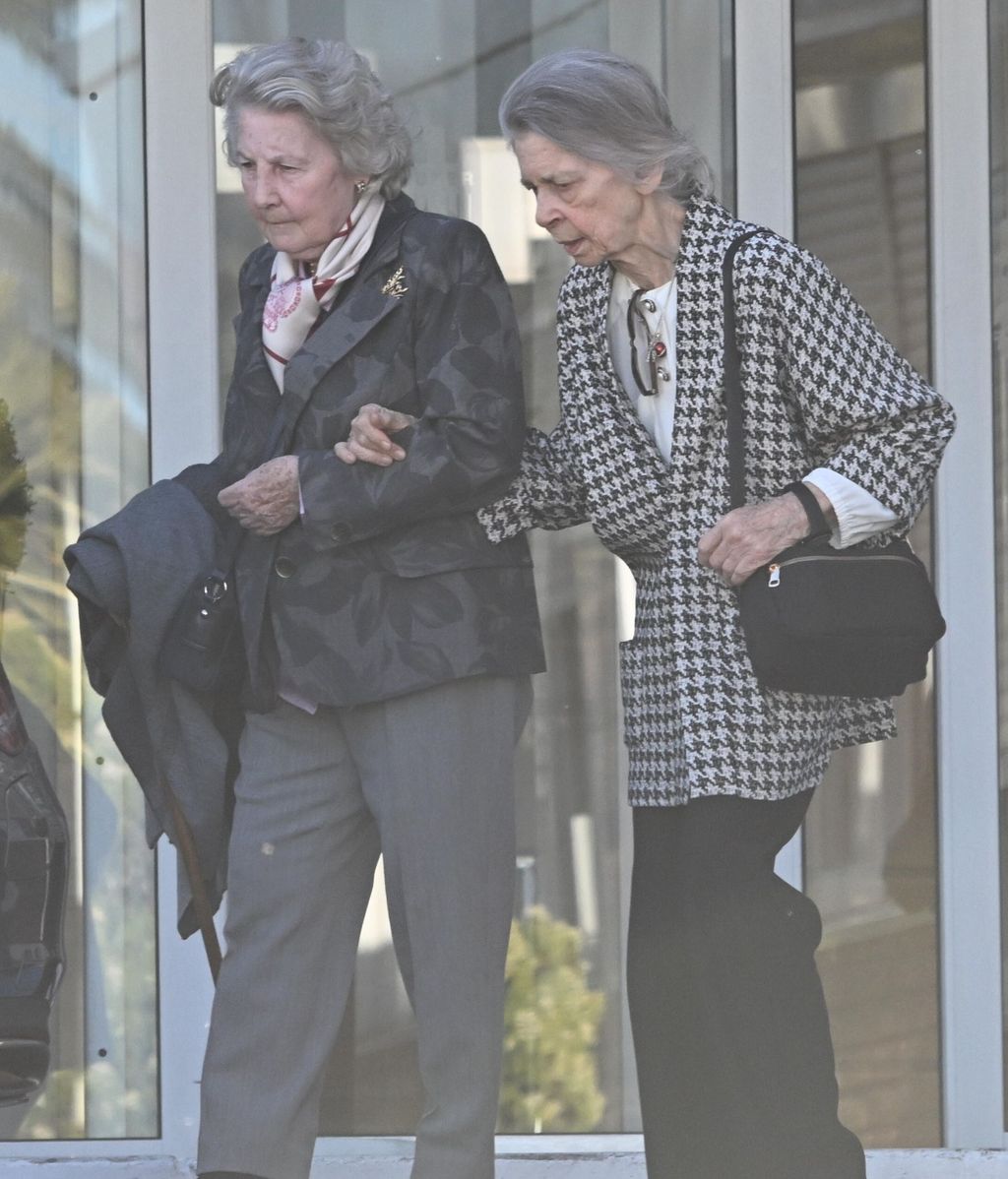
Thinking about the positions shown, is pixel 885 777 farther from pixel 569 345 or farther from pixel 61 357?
pixel 61 357

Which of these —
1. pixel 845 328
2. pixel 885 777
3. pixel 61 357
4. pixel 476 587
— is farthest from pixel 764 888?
pixel 61 357

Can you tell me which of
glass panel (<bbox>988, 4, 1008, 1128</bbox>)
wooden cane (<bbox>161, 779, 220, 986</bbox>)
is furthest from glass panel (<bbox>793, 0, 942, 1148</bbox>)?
wooden cane (<bbox>161, 779, 220, 986</bbox>)

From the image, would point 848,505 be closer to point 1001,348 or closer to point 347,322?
point 347,322

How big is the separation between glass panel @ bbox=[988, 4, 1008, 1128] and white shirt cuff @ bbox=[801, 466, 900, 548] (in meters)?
1.19

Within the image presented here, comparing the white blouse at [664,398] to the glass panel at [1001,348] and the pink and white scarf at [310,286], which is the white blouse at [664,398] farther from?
the glass panel at [1001,348]

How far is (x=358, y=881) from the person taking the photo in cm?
264

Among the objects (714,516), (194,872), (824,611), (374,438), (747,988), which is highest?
(374,438)

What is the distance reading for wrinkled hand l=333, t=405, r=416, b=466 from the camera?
2.41 m

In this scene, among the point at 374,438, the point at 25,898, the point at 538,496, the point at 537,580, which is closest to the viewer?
the point at 374,438

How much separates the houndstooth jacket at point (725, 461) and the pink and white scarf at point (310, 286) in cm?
32

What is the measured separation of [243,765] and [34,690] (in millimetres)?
1021

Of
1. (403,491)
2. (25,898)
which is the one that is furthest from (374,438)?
(25,898)

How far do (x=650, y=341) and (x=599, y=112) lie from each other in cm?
29

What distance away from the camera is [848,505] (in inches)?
90.5
